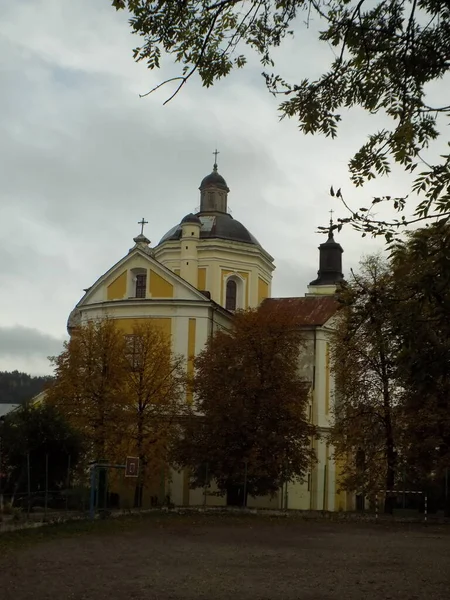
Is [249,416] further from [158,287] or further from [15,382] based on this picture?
[15,382]

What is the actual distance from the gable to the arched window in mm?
6639

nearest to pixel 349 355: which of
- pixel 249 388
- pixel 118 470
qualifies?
pixel 249 388

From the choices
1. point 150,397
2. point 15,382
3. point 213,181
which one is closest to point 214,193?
point 213,181

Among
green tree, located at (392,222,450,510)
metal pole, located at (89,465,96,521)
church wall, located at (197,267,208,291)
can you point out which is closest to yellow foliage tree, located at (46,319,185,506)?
metal pole, located at (89,465,96,521)

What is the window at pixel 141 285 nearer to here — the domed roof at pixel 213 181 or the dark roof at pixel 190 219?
the dark roof at pixel 190 219

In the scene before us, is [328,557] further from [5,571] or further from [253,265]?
[253,265]

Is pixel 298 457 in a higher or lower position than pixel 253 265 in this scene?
lower

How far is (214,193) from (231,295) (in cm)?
778

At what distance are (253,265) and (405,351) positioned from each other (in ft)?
139

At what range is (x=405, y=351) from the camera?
31.9 feet

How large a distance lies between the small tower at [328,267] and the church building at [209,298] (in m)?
0.61

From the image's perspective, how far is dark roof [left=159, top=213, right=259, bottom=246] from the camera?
52.0m

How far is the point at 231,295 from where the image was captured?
51.7 m

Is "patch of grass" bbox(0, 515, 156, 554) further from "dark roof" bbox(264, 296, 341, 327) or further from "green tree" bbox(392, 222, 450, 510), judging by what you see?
"dark roof" bbox(264, 296, 341, 327)
